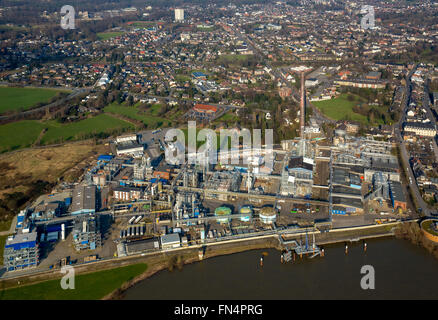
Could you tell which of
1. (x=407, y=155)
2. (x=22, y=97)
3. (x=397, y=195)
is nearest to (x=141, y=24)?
(x=22, y=97)

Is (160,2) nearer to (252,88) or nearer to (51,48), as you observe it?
(51,48)

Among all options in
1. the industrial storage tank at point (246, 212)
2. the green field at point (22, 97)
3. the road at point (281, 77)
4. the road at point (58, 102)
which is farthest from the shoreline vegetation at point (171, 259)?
the green field at point (22, 97)

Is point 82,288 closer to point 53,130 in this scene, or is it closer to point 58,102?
point 53,130

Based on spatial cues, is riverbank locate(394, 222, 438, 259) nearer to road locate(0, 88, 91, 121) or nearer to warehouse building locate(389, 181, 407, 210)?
warehouse building locate(389, 181, 407, 210)

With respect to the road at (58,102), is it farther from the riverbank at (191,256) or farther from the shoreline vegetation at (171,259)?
the riverbank at (191,256)

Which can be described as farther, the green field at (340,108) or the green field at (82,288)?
the green field at (340,108)
